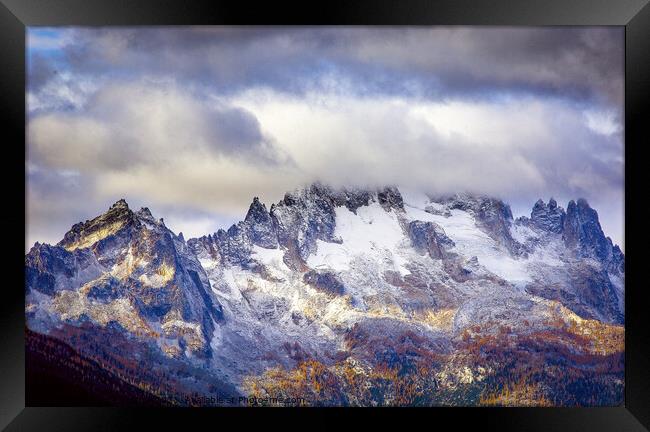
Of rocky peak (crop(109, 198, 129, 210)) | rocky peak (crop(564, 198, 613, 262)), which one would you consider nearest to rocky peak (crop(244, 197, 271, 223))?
rocky peak (crop(109, 198, 129, 210))

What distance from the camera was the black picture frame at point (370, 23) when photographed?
14.5 meters

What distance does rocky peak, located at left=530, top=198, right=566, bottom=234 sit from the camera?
19141 millimetres

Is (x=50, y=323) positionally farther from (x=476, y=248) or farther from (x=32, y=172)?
(x=476, y=248)

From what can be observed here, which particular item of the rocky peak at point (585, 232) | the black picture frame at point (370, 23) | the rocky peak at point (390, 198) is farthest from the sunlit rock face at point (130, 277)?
the rocky peak at point (585, 232)

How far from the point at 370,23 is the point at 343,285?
7.78 metres

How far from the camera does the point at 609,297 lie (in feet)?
59.9

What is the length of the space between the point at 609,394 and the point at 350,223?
863 cm

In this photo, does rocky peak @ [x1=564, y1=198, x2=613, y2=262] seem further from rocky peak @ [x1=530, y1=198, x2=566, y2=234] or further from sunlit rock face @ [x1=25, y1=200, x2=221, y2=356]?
sunlit rock face @ [x1=25, y1=200, x2=221, y2=356]

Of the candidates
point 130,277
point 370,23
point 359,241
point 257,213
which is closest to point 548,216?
point 359,241

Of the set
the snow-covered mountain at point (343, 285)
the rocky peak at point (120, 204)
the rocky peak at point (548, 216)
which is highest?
the rocky peak at point (120, 204)

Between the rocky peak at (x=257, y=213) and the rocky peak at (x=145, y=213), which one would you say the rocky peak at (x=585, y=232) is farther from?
the rocky peak at (x=145, y=213)

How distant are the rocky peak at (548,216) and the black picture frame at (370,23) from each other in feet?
14.1

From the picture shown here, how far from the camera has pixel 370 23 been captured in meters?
14.8
